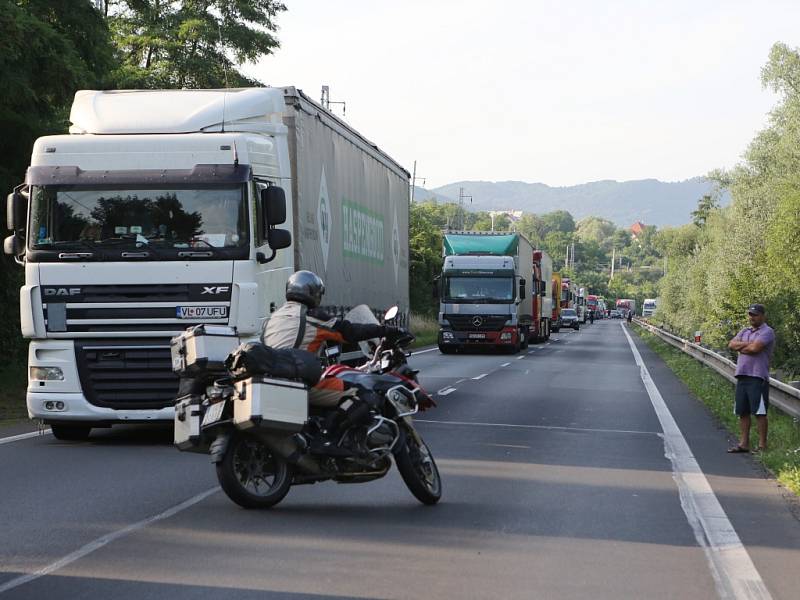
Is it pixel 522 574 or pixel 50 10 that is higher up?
pixel 50 10

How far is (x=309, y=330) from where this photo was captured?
27.8 ft

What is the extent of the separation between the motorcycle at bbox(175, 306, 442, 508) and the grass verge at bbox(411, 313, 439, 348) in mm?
36770

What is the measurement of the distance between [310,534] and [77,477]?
3094 mm

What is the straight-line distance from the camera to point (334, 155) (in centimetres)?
1538

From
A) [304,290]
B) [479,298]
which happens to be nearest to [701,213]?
[479,298]

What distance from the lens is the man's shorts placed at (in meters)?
12.7

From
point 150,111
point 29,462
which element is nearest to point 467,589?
point 29,462

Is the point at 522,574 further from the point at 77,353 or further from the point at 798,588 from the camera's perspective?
the point at 77,353

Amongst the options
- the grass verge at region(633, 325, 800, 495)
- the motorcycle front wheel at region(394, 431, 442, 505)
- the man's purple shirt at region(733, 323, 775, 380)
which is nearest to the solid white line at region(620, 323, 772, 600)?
the grass verge at region(633, 325, 800, 495)

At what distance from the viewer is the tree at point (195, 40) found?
35625 millimetres

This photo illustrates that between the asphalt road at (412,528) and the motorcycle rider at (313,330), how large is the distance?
862 mm

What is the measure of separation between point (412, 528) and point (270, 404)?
124 cm

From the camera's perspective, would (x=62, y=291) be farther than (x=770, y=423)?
No

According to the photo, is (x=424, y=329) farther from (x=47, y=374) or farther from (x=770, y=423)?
(x=47, y=374)
